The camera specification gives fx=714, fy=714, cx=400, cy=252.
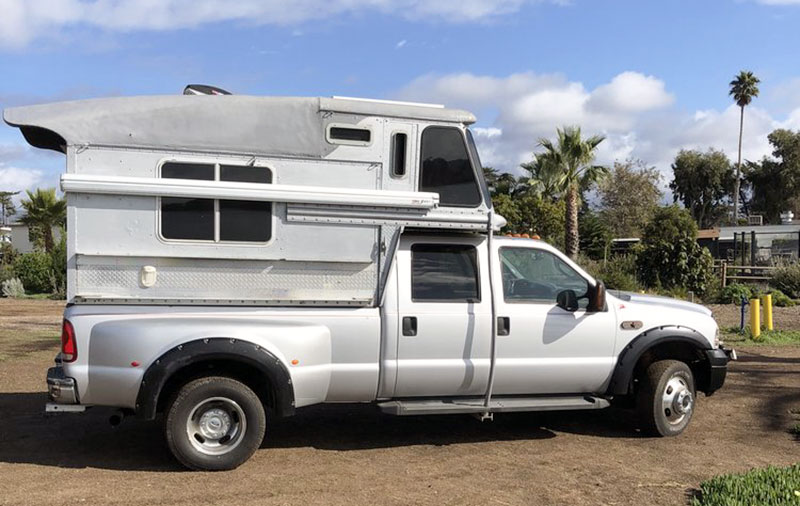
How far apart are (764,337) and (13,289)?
22.9 meters

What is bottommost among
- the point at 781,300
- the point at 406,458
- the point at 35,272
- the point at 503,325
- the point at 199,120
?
the point at 406,458

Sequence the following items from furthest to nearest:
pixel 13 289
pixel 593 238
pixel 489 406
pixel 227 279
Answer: pixel 593 238, pixel 13 289, pixel 489 406, pixel 227 279

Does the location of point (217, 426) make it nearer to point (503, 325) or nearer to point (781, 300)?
point (503, 325)

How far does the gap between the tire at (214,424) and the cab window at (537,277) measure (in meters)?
2.41

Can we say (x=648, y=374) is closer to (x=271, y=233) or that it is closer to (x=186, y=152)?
(x=271, y=233)

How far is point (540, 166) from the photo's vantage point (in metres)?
28.1

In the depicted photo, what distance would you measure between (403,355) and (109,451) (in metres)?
2.64

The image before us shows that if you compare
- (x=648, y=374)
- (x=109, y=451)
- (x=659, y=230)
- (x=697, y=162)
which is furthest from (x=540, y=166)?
(x=697, y=162)

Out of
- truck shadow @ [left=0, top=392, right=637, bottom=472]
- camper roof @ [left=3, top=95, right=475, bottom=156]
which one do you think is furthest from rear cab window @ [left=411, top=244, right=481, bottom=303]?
truck shadow @ [left=0, top=392, right=637, bottom=472]

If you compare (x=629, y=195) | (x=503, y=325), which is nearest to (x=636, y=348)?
(x=503, y=325)

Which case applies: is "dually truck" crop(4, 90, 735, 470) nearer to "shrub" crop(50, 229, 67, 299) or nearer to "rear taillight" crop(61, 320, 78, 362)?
"rear taillight" crop(61, 320, 78, 362)

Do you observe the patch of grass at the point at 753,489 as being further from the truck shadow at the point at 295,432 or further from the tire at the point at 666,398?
the truck shadow at the point at 295,432

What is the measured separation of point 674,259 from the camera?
2236cm

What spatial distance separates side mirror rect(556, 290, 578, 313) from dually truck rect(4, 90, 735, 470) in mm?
19
